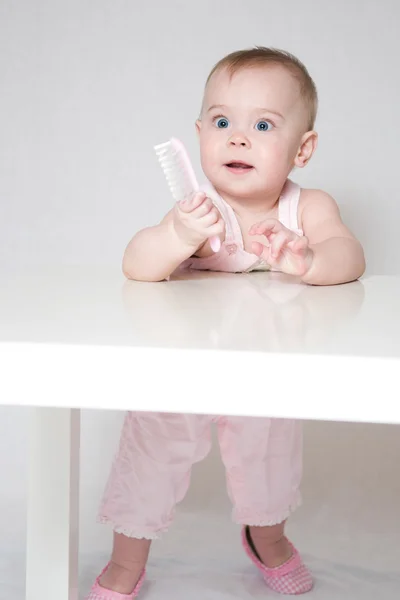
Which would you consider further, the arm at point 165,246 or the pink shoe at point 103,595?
the pink shoe at point 103,595

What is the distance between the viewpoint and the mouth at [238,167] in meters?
1.15

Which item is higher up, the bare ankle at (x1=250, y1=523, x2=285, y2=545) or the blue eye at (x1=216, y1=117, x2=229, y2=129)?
the blue eye at (x1=216, y1=117, x2=229, y2=129)

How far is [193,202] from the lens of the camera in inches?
33.6

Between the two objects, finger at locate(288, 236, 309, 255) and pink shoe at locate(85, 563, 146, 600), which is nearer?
finger at locate(288, 236, 309, 255)

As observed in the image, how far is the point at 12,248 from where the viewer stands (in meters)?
2.19

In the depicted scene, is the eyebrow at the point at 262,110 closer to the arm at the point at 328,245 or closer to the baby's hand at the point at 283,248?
the arm at the point at 328,245

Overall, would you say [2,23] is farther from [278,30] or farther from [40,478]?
[40,478]

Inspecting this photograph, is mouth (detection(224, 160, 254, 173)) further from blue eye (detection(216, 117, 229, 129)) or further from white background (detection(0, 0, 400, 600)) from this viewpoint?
white background (detection(0, 0, 400, 600))

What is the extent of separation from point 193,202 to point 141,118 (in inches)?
51.2

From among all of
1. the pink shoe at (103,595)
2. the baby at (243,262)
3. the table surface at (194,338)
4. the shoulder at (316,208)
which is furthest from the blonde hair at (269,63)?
the pink shoe at (103,595)

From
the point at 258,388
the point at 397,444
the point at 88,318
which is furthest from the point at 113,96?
the point at 258,388

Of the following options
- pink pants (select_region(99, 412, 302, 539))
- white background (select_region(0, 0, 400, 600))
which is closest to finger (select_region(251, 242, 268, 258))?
pink pants (select_region(99, 412, 302, 539))

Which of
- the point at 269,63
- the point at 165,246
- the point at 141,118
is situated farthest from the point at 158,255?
the point at 141,118

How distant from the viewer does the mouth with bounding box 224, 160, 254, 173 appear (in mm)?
1146
